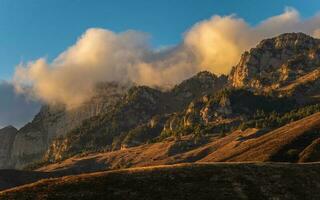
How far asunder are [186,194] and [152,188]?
17.2ft

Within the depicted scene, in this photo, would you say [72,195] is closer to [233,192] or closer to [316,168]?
[233,192]

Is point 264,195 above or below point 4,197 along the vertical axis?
below

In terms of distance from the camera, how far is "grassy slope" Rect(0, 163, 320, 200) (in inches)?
2810

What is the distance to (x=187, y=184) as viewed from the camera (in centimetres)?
7669

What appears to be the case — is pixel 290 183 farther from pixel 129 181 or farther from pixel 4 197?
pixel 4 197

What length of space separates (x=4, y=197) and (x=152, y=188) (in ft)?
67.8

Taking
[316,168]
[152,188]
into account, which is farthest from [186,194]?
[316,168]

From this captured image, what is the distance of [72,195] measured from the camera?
70188mm

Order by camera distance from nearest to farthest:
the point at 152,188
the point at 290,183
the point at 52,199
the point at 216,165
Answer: the point at 52,199 < the point at 152,188 < the point at 290,183 < the point at 216,165

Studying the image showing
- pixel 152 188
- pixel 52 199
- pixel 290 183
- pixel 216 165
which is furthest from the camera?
pixel 216 165

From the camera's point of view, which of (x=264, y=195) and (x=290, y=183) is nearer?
(x=264, y=195)

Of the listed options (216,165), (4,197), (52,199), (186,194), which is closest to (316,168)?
(216,165)

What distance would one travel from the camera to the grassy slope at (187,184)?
7138 cm

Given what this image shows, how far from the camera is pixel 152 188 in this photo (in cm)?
7431
